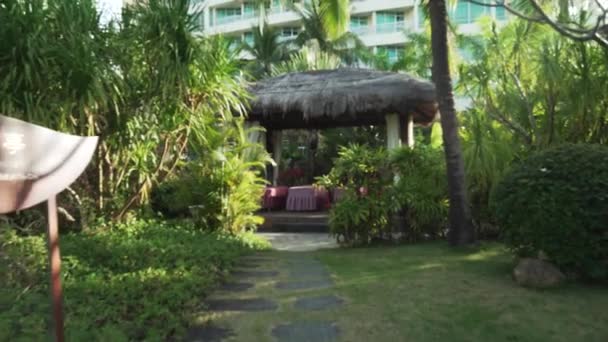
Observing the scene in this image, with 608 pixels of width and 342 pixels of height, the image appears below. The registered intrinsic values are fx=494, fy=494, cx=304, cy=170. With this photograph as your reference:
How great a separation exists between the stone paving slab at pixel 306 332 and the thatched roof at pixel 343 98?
8.02 m

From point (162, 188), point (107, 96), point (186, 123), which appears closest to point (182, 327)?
point (107, 96)

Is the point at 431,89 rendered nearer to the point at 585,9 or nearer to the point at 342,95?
the point at 342,95

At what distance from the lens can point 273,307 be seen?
14.0 feet

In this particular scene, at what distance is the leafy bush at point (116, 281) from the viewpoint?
3.52m

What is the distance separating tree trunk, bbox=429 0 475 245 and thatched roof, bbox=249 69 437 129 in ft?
14.1

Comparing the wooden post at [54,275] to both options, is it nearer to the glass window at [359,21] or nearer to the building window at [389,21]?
the building window at [389,21]

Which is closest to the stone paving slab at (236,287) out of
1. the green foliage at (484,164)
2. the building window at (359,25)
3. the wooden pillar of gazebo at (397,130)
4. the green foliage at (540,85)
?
the green foliage at (484,164)

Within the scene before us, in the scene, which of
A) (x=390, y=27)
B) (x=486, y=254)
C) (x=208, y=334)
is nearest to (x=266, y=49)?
(x=390, y=27)

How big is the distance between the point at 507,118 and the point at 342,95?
436 cm

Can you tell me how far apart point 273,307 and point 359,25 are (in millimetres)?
32046

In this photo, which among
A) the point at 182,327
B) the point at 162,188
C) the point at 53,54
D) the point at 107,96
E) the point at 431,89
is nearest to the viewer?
the point at 182,327

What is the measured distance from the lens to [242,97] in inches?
324

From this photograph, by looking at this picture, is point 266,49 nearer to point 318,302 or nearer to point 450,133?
point 450,133

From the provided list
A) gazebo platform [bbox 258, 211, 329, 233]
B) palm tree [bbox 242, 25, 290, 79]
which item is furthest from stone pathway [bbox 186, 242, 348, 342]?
palm tree [bbox 242, 25, 290, 79]
